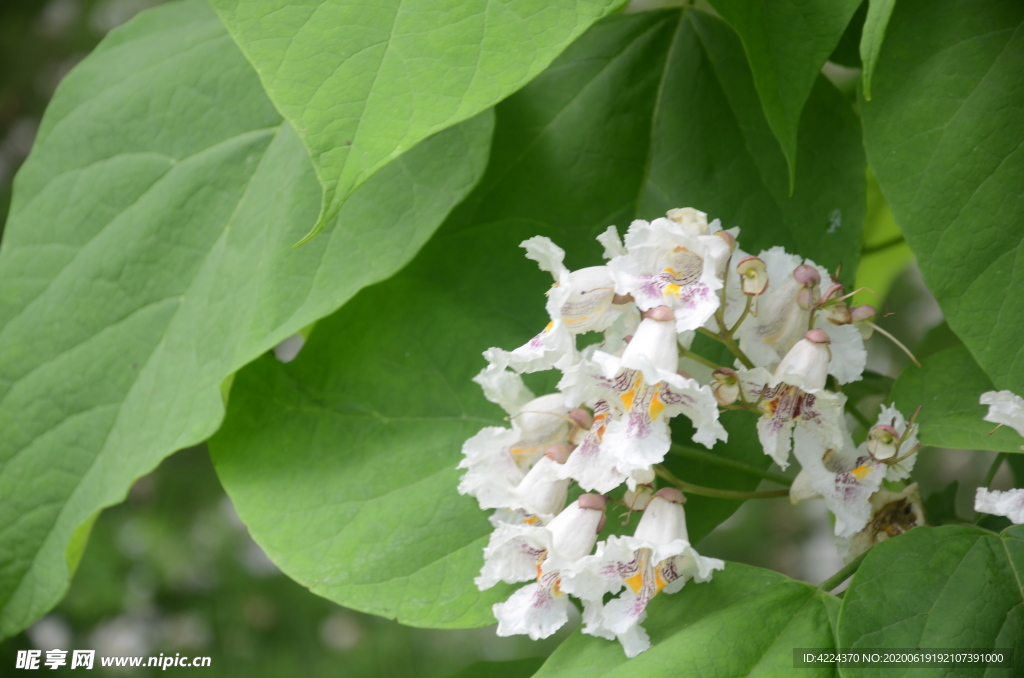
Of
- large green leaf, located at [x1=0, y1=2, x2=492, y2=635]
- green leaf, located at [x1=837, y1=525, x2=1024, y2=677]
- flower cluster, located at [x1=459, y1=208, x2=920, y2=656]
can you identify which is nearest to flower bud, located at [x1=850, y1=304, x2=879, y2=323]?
flower cluster, located at [x1=459, y1=208, x2=920, y2=656]

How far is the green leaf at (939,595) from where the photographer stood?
1.20 ft

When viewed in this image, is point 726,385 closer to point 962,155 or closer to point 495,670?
point 962,155

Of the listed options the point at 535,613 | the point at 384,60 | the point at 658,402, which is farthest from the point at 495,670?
the point at 384,60

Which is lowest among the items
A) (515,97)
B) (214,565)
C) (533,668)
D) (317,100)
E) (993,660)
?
(214,565)

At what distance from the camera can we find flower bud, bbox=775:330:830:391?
1.24 feet

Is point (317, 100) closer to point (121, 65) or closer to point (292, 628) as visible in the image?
point (121, 65)

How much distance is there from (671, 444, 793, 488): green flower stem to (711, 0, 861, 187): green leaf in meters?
0.16

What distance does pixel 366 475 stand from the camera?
0.52 metres

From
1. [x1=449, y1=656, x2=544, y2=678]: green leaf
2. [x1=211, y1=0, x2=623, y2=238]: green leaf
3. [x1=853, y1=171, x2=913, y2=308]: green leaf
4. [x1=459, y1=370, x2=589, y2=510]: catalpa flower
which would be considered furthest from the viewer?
[x1=853, y1=171, x2=913, y2=308]: green leaf

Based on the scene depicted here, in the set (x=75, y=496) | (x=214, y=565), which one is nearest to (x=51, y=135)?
(x=75, y=496)

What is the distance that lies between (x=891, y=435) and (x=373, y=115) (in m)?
0.29

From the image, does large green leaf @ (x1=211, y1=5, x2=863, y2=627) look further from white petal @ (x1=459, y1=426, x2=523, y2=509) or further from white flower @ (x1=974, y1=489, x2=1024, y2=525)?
white flower @ (x1=974, y1=489, x2=1024, y2=525)

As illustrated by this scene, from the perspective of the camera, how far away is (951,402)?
1.43 feet

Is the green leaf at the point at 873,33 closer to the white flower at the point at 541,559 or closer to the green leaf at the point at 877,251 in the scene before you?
the white flower at the point at 541,559
